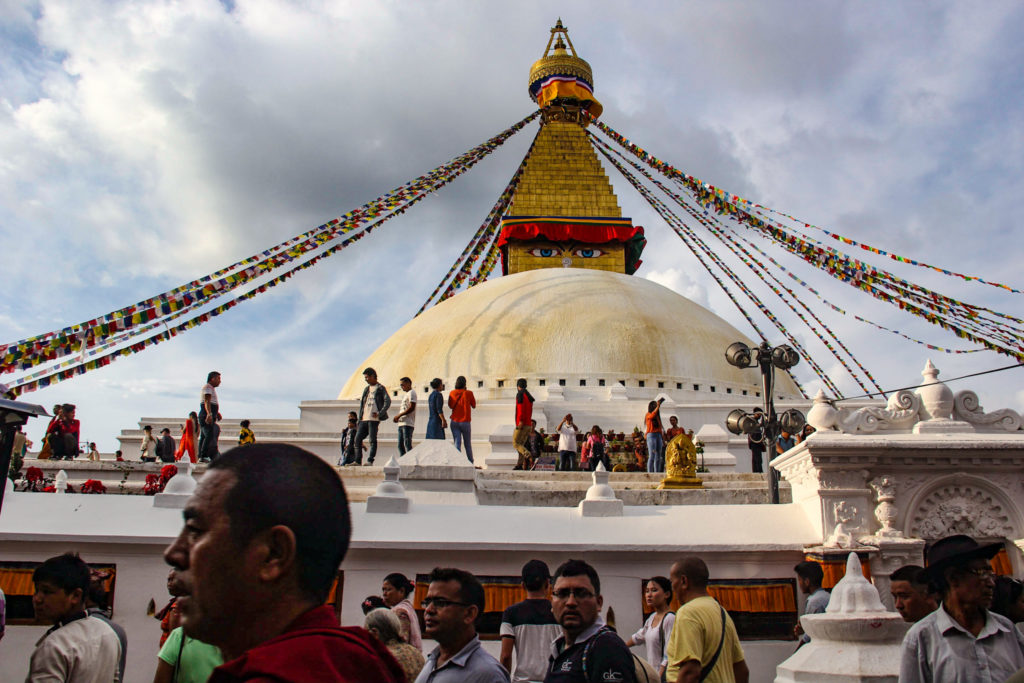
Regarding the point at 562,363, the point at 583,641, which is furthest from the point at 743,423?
Answer: the point at 562,363

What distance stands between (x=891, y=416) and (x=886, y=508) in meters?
0.85

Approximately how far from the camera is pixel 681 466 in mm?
8656

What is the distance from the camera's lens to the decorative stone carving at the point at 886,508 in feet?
21.2

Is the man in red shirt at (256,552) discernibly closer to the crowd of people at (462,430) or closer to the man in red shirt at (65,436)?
the crowd of people at (462,430)

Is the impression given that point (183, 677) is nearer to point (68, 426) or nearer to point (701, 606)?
point (701, 606)

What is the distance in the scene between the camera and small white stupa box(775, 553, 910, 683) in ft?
9.39

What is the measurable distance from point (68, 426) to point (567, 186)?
64.3ft

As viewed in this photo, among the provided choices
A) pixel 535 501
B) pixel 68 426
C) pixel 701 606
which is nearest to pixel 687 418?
pixel 535 501

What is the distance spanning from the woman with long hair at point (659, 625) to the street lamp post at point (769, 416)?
4384 millimetres

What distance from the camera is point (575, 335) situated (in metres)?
19.0

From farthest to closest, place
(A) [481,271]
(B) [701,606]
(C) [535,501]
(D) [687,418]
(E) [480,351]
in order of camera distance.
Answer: (A) [481,271], (E) [480,351], (D) [687,418], (C) [535,501], (B) [701,606]

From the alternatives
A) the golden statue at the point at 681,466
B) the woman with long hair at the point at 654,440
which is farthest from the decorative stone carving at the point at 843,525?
the woman with long hair at the point at 654,440

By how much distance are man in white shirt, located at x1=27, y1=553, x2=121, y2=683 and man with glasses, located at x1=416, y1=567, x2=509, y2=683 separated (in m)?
1.16

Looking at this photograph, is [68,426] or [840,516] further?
[68,426]
